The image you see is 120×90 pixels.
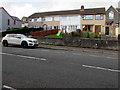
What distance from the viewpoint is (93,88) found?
16.3 ft

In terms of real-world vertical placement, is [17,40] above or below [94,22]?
below

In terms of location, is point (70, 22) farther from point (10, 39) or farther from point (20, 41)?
point (20, 41)

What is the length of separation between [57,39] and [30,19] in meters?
38.6

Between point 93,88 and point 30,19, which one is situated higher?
point 30,19

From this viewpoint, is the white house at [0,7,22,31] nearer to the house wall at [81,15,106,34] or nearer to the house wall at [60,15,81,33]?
the house wall at [60,15,81,33]

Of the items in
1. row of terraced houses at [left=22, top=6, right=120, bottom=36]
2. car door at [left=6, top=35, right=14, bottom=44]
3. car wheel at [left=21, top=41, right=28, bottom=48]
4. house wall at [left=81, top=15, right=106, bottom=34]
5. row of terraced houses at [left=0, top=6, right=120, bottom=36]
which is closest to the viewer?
car wheel at [left=21, top=41, right=28, bottom=48]

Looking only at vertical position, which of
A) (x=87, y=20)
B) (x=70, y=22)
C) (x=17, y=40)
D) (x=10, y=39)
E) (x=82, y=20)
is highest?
(x=82, y=20)

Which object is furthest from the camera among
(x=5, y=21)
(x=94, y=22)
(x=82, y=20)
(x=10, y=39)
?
(x=5, y=21)

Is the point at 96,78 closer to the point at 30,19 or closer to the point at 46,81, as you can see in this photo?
the point at 46,81

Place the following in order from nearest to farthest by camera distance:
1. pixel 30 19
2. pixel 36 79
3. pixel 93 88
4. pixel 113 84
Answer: pixel 93 88, pixel 113 84, pixel 36 79, pixel 30 19

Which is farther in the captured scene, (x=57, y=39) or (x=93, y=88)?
(x=57, y=39)

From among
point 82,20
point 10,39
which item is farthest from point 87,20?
point 10,39

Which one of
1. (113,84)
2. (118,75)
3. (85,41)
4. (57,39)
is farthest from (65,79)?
(57,39)

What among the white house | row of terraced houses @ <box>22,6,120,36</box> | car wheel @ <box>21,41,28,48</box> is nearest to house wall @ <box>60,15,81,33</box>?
row of terraced houses @ <box>22,6,120,36</box>
